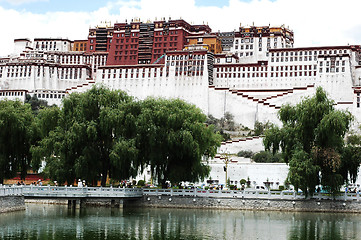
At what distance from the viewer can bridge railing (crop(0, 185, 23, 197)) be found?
36.1 m

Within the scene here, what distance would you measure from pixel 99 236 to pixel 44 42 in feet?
356

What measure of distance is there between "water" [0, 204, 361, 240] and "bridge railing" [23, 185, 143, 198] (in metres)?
1.14

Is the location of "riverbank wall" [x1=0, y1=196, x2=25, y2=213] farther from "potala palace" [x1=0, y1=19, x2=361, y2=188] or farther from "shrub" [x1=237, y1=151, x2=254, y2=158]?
"potala palace" [x1=0, y1=19, x2=361, y2=188]

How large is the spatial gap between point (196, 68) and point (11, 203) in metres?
66.5

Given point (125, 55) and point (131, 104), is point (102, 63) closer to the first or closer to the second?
point (125, 55)

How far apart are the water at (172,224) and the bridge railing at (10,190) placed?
3.91 feet

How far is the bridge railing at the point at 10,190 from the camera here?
1423 inches

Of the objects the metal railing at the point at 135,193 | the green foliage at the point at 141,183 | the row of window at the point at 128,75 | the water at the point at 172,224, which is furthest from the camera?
the row of window at the point at 128,75

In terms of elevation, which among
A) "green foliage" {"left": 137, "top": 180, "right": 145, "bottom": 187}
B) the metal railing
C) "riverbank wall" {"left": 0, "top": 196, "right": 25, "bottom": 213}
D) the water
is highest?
"green foliage" {"left": 137, "top": 180, "right": 145, "bottom": 187}

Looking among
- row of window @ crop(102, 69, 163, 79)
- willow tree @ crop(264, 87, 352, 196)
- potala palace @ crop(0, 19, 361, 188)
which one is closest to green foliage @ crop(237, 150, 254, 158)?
potala palace @ crop(0, 19, 361, 188)

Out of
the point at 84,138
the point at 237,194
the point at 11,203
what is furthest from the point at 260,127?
the point at 11,203

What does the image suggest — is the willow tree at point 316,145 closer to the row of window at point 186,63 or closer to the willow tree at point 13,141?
the willow tree at point 13,141

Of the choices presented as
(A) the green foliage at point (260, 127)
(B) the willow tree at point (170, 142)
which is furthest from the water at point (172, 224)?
(A) the green foliage at point (260, 127)

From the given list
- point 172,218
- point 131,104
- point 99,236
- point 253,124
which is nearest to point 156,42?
point 253,124
